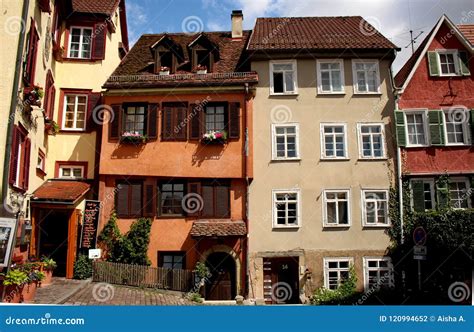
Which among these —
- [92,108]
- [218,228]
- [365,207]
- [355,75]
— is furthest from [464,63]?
[92,108]

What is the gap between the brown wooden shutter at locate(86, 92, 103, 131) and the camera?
750 inches

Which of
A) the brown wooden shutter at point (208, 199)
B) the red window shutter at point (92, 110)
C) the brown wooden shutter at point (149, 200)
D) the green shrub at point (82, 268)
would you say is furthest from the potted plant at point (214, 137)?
the green shrub at point (82, 268)

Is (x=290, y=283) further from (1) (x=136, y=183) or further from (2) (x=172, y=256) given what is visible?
(1) (x=136, y=183)

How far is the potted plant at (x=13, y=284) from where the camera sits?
9.83 m

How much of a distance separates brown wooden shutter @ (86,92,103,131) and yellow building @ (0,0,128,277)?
4 cm

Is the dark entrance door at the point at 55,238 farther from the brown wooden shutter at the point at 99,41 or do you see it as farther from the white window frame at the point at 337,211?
the white window frame at the point at 337,211

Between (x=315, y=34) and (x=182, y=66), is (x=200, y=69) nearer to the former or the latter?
(x=182, y=66)

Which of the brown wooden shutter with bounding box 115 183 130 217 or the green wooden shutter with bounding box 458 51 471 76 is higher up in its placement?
the green wooden shutter with bounding box 458 51 471 76

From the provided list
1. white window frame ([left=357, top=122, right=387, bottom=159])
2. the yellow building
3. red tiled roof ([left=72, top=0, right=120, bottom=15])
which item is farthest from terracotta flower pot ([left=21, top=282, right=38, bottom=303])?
white window frame ([left=357, top=122, right=387, bottom=159])

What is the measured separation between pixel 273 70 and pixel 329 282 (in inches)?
364

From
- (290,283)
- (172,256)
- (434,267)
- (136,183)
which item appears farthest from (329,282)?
(136,183)

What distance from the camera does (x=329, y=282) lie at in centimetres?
1773

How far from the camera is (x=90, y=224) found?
55.1 feet

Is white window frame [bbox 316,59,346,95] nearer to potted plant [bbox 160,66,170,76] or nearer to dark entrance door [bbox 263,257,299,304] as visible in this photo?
potted plant [bbox 160,66,170,76]
